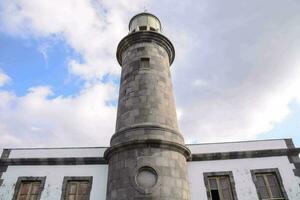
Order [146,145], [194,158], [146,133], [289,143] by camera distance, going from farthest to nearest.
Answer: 1. [289,143]
2. [194,158]
3. [146,133]
4. [146,145]

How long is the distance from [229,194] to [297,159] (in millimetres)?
3476

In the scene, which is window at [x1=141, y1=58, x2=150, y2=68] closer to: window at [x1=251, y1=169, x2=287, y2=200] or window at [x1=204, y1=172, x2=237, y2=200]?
window at [x1=204, y1=172, x2=237, y2=200]

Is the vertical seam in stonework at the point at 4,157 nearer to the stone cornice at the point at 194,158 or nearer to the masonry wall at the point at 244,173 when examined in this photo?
the stone cornice at the point at 194,158

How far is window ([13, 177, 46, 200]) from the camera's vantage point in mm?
10148

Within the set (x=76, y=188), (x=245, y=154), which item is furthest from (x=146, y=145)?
(x=245, y=154)

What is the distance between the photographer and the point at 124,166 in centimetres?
803

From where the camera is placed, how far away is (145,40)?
11.2m

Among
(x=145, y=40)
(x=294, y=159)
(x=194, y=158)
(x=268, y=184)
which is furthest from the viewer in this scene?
(x=145, y=40)

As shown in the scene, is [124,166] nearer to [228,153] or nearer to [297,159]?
[228,153]

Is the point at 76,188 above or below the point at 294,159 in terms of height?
below

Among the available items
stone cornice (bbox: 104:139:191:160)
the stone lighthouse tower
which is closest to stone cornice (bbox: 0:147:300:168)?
the stone lighthouse tower

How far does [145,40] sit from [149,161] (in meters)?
5.86

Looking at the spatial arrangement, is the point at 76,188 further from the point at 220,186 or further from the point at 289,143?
the point at 289,143

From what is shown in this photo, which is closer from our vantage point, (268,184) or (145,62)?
(268,184)
